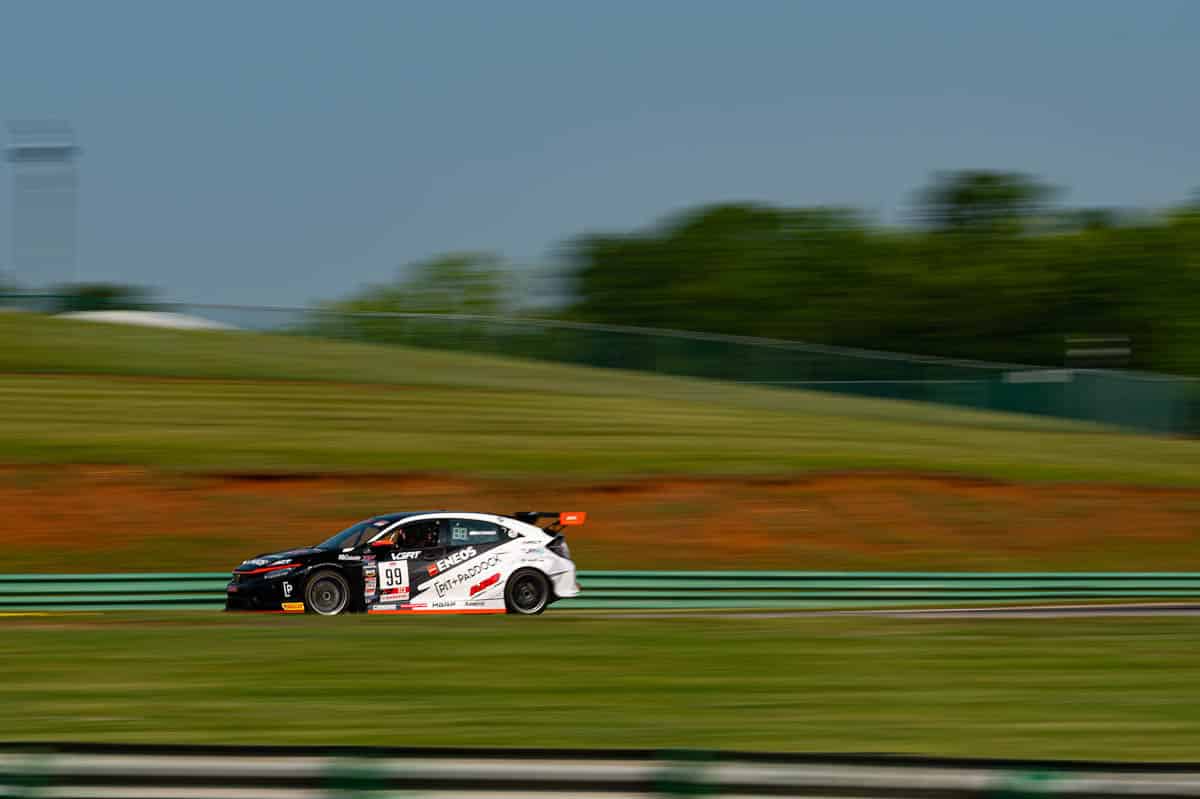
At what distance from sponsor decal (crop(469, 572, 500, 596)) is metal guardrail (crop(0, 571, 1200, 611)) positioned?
2.03 m

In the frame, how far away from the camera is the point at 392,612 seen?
1559 centimetres

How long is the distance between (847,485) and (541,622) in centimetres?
1208

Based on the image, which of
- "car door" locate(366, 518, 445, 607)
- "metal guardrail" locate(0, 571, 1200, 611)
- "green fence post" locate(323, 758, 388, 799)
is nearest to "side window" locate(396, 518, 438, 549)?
"car door" locate(366, 518, 445, 607)

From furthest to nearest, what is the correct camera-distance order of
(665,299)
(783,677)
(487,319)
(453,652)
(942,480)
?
(665,299) → (487,319) → (942,480) → (453,652) → (783,677)

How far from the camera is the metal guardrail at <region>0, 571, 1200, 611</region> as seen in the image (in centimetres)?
1700

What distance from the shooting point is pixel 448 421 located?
27.6m

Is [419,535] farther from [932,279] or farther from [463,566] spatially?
[932,279]

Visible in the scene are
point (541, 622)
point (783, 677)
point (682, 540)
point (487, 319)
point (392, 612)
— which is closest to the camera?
point (783, 677)

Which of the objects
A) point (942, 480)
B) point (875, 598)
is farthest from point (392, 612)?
point (942, 480)

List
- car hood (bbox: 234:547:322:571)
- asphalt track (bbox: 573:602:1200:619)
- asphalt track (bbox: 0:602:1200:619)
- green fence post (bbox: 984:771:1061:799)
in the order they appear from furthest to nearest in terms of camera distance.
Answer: asphalt track (bbox: 573:602:1200:619), asphalt track (bbox: 0:602:1200:619), car hood (bbox: 234:547:322:571), green fence post (bbox: 984:771:1061:799)

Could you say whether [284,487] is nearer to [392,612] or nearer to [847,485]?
[392,612]

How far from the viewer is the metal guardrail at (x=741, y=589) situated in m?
17.0

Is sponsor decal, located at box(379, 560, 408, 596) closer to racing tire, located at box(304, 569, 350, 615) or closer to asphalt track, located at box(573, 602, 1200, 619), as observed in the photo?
racing tire, located at box(304, 569, 350, 615)

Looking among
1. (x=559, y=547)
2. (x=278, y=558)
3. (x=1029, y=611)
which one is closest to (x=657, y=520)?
(x=559, y=547)
